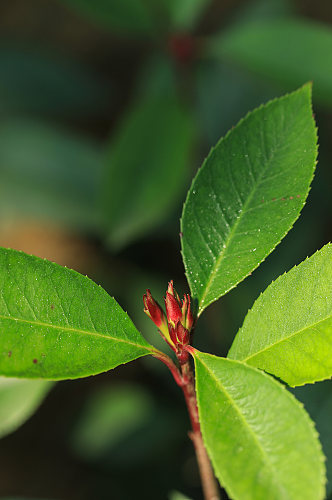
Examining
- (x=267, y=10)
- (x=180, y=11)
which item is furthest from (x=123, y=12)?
(x=267, y=10)

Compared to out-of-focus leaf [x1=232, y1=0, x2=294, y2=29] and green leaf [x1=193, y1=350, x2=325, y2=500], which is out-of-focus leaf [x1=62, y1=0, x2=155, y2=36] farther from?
green leaf [x1=193, y1=350, x2=325, y2=500]

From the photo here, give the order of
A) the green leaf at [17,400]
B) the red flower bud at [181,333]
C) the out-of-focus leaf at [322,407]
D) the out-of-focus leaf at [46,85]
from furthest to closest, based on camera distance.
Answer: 1. the out-of-focus leaf at [46,85]
2. the green leaf at [17,400]
3. the out-of-focus leaf at [322,407]
4. the red flower bud at [181,333]

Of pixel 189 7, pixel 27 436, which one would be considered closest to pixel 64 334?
pixel 189 7

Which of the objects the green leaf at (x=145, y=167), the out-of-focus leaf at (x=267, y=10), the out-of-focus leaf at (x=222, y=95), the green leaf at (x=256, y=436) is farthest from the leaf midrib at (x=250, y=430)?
the out-of-focus leaf at (x=267, y=10)

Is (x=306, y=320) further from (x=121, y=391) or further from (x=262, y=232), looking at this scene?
(x=121, y=391)

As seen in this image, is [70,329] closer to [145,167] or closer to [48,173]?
[145,167]

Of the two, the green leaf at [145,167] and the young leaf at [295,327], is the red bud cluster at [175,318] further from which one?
the green leaf at [145,167]

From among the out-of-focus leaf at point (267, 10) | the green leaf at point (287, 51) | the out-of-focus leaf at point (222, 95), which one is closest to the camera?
the green leaf at point (287, 51)

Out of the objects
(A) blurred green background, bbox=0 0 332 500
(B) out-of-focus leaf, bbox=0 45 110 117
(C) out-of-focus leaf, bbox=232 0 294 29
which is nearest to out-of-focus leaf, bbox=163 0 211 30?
(A) blurred green background, bbox=0 0 332 500
